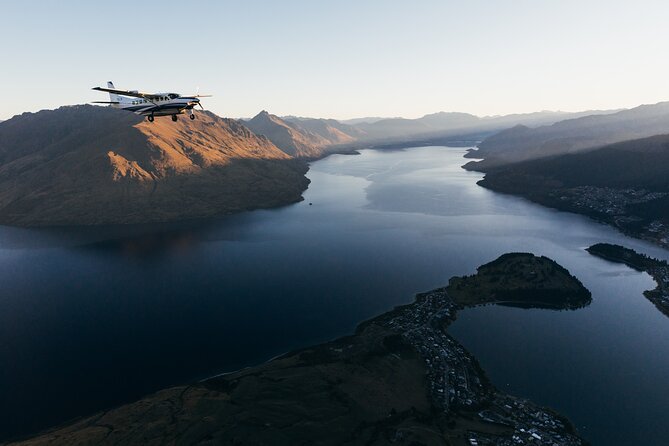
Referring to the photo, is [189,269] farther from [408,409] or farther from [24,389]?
[408,409]

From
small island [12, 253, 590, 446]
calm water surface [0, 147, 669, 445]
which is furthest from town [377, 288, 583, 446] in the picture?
calm water surface [0, 147, 669, 445]

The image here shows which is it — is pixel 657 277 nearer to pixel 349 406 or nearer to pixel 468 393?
pixel 468 393

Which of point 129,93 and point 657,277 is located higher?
point 129,93

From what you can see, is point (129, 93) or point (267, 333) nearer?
point (129, 93)

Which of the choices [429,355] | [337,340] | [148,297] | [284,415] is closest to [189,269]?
[148,297]

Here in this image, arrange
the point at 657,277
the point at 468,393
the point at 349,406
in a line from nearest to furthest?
the point at 349,406, the point at 468,393, the point at 657,277

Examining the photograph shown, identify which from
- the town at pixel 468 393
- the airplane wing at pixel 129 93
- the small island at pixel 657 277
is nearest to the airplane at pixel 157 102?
the airplane wing at pixel 129 93

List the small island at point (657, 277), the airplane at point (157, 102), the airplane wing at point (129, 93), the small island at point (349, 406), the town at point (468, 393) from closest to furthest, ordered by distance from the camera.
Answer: the small island at point (349, 406) < the town at point (468, 393) < the airplane wing at point (129, 93) < the airplane at point (157, 102) < the small island at point (657, 277)

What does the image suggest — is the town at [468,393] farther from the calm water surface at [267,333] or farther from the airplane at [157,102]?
the airplane at [157,102]

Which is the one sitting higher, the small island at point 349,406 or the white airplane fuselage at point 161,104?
the white airplane fuselage at point 161,104

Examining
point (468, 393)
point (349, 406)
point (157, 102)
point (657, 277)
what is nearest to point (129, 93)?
point (157, 102)
